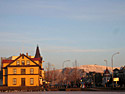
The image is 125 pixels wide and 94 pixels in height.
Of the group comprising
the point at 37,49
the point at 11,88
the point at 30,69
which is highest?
the point at 37,49

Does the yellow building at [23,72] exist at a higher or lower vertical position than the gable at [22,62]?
lower

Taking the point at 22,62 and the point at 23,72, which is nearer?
the point at 23,72

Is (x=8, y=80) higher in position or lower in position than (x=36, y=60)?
lower

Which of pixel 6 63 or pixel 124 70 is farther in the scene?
pixel 124 70

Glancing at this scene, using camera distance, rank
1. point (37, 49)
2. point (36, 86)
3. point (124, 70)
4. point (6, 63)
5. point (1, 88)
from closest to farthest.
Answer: point (1, 88), point (36, 86), point (6, 63), point (37, 49), point (124, 70)

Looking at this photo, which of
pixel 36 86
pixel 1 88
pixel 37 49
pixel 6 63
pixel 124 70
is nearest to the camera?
pixel 1 88

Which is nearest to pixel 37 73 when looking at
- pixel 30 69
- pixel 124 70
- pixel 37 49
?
pixel 30 69

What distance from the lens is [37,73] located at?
108 metres

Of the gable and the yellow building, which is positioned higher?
the gable

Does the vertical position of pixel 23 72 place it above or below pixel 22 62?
below

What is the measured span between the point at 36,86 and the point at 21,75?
25.5ft

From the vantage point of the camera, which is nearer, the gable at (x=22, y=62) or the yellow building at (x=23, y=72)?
the yellow building at (x=23, y=72)

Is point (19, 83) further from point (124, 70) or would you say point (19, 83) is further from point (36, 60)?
point (124, 70)

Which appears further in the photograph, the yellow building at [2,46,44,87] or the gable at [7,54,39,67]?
the gable at [7,54,39,67]
